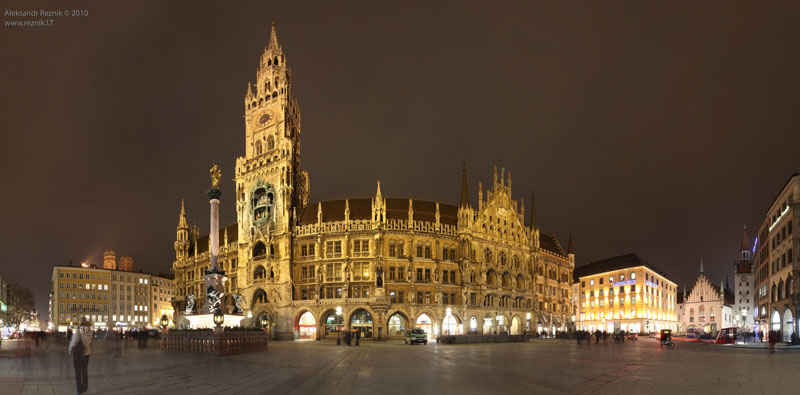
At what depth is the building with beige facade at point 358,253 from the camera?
256ft

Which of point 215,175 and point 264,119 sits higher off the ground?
point 264,119

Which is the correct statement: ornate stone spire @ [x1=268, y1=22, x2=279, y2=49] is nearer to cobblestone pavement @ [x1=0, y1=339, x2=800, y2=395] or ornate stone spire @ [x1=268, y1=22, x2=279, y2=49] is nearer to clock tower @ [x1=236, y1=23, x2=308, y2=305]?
clock tower @ [x1=236, y1=23, x2=308, y2=305]

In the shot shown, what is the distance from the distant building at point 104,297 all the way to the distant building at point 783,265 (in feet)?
418

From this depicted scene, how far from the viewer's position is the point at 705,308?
497 feet

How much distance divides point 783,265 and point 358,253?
50233 millimetres

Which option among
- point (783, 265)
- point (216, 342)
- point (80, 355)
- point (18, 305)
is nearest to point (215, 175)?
point (216, 342)

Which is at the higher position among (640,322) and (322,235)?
(322,235)

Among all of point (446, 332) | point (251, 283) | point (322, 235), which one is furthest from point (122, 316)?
point (446, 332)

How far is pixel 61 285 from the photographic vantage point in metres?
142

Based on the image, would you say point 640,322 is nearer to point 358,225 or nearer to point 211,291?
point 358,225

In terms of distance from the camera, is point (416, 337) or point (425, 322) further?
point (425, 322)

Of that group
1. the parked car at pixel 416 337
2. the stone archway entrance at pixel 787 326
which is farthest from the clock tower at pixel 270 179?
the stone archway entrance at pixel 787 326

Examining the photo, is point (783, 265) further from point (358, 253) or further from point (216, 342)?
point (216, 342)

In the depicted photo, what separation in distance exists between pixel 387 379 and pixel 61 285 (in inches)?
5871
